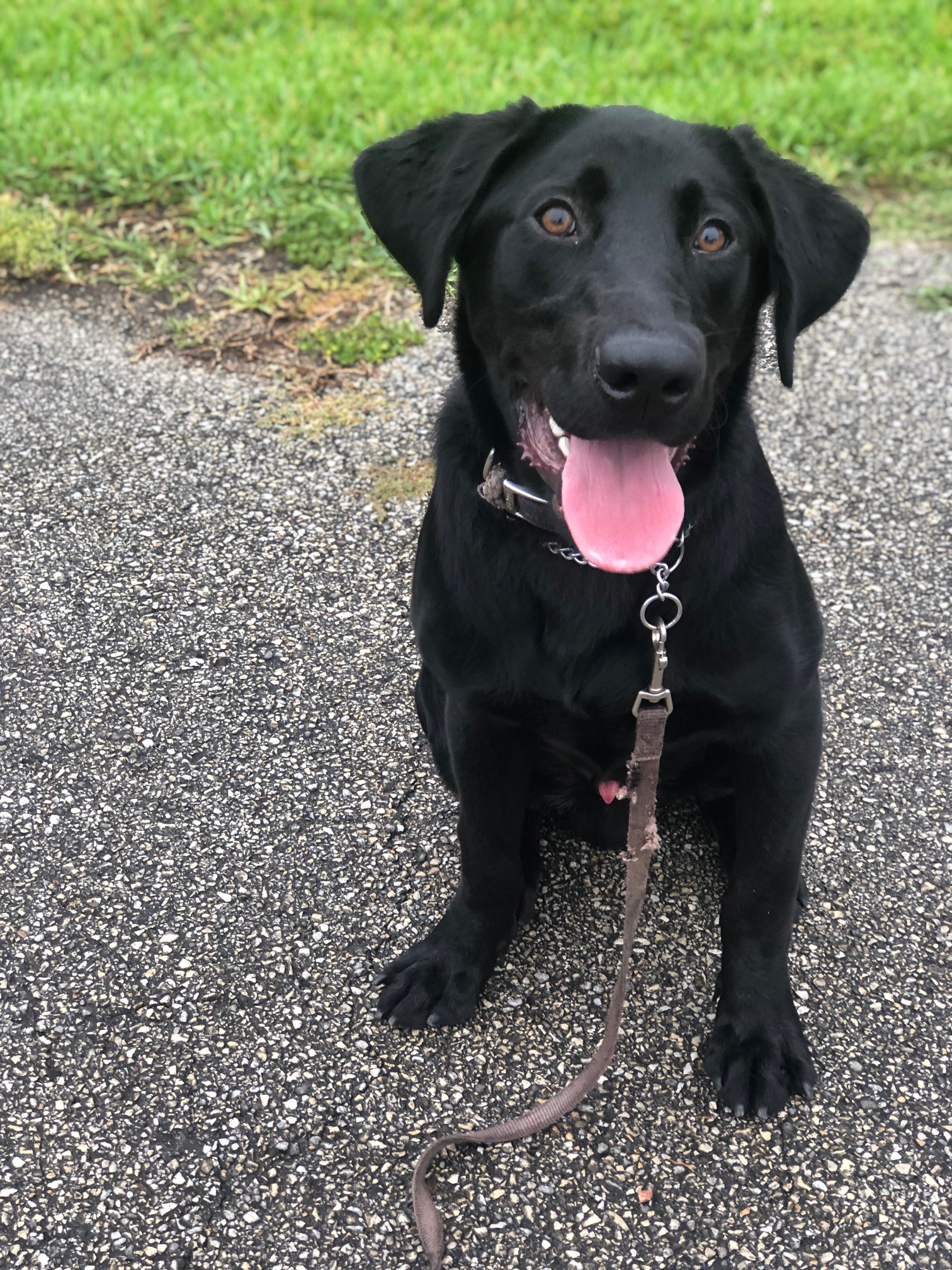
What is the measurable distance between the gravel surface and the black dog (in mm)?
209

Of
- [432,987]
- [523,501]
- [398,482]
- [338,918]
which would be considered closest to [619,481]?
[523,501]

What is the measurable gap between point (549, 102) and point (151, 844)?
13.0 ft

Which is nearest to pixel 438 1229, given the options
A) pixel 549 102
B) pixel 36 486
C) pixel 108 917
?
pixel 108 917

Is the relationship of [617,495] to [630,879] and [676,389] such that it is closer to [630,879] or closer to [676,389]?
[676,389]

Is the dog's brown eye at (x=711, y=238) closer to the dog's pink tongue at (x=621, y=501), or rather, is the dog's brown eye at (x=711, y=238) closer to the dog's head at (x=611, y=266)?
the dog's head at (x=611, y=266)

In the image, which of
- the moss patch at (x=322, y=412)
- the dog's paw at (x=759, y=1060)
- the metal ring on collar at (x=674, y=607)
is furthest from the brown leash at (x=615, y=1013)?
the moss patch at (x=322, y=412)

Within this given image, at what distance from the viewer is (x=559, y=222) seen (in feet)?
6.47

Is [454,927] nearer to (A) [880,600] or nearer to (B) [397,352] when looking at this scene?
(A) [880,600]

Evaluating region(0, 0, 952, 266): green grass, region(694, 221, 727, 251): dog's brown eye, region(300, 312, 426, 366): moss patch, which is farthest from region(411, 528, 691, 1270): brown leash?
region(0, 0, 952, 266): green grass

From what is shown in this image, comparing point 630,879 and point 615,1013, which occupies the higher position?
point 630,879

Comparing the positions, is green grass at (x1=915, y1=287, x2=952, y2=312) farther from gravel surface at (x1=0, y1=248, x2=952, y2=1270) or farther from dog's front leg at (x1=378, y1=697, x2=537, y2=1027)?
dog's front leg at (x1=378, y1=697, x2=537, y2=1027)

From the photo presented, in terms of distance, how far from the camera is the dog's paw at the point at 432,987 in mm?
2344

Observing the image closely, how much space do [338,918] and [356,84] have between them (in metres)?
4.32

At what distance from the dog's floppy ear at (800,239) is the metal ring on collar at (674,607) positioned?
459 millimetres
